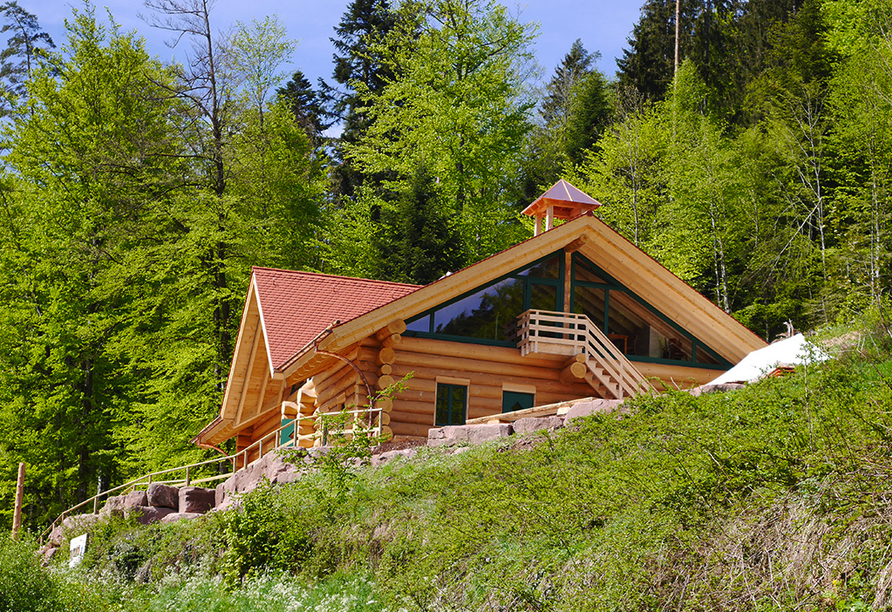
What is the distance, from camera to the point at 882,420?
6875 mm

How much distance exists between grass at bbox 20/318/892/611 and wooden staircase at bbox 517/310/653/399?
663cm

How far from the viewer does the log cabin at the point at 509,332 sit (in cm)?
1881

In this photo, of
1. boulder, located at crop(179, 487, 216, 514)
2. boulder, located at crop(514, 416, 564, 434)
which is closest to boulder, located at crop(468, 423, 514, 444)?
boulder, located at crop(514, 416, 564, 434)

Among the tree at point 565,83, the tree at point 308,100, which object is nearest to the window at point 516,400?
the tree at point 308,100

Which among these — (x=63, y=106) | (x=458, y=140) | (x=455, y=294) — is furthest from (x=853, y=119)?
(x=63, y=106)

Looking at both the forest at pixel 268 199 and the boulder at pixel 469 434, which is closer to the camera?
the boulder at pixel 469 434

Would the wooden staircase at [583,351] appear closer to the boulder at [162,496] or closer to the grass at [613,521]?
the grass at [613,521]

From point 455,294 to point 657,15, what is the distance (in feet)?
112

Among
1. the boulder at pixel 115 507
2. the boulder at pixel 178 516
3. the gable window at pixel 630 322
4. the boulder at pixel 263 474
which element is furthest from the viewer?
the gable window at pixel 630 322

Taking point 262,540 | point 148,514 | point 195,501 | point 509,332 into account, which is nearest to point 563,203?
point 509,332

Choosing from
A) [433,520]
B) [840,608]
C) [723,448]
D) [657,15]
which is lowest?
[433,520]

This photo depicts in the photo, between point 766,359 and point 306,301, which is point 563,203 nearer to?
point 306,301

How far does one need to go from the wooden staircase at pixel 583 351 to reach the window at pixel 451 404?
1728 millimetres

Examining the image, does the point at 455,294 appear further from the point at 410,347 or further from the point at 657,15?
the point at 657,15
